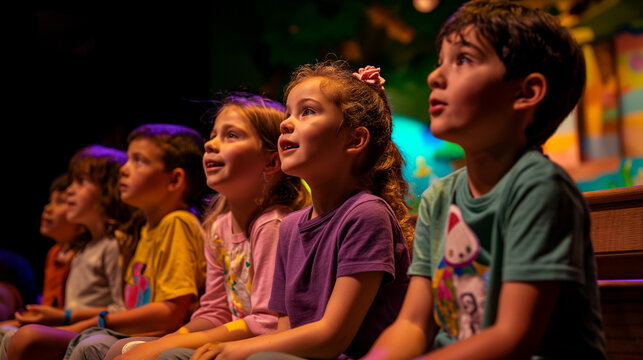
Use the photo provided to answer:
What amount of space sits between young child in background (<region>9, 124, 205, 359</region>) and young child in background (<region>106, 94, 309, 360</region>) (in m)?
0.12

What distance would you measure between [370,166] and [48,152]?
3107 mm

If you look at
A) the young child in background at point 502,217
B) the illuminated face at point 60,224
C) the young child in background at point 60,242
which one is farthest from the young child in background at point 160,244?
the young child in background at point 502,217

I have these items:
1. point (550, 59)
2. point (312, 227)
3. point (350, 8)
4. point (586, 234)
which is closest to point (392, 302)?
point (312, 227)

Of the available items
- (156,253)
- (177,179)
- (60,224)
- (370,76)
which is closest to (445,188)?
(370,76)

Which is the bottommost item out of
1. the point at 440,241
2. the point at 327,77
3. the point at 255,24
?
the point at 440,241

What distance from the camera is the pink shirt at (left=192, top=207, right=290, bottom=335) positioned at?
1826 millimetres

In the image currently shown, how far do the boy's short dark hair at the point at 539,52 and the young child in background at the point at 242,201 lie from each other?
3.23 ft

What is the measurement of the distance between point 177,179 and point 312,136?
3.51 ft

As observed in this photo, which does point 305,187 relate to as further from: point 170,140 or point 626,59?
point 626,59

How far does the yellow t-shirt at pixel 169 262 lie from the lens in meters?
2.17

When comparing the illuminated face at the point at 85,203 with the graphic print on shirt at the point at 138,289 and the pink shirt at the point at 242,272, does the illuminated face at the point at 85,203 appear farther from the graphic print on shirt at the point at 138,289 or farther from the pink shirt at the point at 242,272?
the pink shirt at the point at 242,272

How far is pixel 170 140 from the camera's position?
2.55 m

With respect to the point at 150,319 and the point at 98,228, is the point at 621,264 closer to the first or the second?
the point at 150,319

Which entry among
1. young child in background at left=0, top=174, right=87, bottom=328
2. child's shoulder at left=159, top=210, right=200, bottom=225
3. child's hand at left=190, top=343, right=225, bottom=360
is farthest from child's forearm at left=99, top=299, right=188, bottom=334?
young child in background at left=0, top=174, right=87, bottom=328
